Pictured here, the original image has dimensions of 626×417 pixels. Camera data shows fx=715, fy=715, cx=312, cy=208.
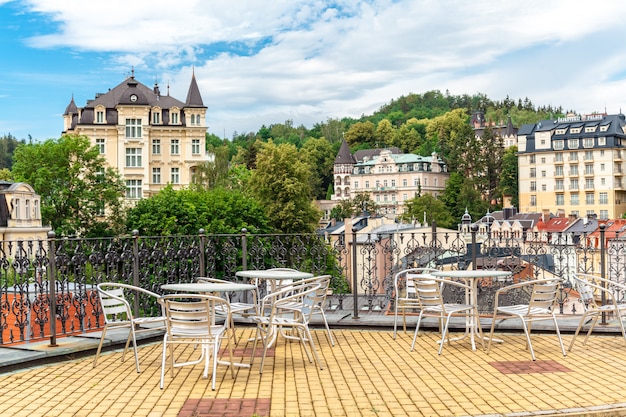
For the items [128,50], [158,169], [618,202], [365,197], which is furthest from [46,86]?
[618,202]

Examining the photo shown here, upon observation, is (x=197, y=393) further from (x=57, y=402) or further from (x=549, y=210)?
(x=549, y=210)

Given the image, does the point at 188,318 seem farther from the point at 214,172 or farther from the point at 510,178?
the point at 510,178

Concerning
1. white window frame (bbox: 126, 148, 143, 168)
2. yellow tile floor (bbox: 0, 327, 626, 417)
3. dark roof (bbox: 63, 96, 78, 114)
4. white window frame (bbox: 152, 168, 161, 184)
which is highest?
dark roof (bbox: 63, 96, 78, 114)

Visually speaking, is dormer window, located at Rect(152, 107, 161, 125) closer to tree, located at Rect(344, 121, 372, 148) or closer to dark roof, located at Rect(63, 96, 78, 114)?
dark roof, located at Rect(63, 96, 78, 114)

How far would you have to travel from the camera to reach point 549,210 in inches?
3873

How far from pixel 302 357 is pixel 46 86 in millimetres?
74919

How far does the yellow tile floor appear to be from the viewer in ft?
20.2

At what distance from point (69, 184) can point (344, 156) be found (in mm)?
79900

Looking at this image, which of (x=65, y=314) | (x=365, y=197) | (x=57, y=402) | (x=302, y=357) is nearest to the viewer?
(x=57, y=402)

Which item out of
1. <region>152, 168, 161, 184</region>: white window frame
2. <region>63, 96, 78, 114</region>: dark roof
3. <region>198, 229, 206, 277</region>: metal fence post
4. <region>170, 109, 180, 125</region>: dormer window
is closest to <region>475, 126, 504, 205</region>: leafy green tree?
<region>170, 109, 180, 125</region>: dormer window

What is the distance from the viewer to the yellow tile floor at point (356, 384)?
6.14 m

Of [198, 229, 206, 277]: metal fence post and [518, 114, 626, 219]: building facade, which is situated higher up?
[518, 114, 626, 219]: building facade

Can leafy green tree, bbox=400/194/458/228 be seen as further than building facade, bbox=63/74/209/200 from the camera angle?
Yes

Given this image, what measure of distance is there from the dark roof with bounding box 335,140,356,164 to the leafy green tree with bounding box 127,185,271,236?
77.0 metres
